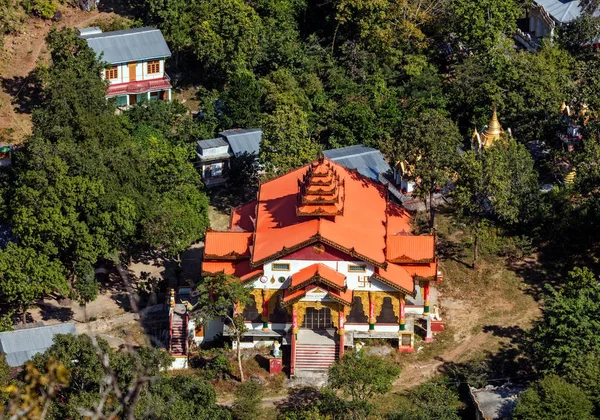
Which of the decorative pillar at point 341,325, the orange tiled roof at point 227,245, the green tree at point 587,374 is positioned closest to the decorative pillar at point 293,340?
the decorative pillar at point 341,325

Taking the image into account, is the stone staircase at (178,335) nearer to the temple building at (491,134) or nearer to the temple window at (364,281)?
the temple window at (364,281)

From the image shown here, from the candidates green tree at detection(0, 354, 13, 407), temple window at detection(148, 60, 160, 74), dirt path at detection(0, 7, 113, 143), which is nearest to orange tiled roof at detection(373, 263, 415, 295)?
green tree at detection(0, 354, 13, 407)

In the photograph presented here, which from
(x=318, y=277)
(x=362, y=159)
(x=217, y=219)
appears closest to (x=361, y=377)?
(x=318, y=277)

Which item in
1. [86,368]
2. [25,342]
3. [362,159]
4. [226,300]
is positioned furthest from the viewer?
[362,159]

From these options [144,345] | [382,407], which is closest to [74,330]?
[144,345]

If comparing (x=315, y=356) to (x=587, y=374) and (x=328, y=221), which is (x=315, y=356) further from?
(x=587, y=374)
